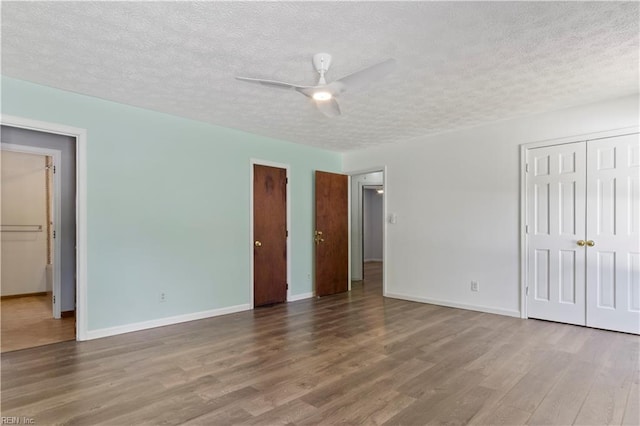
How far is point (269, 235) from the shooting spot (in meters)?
5.33

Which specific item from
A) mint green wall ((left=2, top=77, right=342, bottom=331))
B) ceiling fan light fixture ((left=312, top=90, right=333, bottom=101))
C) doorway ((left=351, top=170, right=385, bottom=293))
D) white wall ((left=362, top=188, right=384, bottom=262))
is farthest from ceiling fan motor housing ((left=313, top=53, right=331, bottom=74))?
white wall ((left=362, top=188, right=384, bottom=262))

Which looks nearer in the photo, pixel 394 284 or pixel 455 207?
pixel 455 207

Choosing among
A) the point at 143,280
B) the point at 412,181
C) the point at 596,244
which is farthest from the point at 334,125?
the point at 596,244

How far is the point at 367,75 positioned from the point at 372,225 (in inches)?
349

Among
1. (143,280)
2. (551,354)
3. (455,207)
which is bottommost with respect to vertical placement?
(551,354)

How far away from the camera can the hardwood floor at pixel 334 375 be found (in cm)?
221

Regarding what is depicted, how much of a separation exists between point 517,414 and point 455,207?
320cm

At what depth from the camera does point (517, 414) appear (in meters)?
2.20

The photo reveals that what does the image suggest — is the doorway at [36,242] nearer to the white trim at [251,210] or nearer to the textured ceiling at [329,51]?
the textured ceiling at [329,51]

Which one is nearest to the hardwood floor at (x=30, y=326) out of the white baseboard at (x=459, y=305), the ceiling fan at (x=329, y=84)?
the ceiling fan at (x=329, y=84)

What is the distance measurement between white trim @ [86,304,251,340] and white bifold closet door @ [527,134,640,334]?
151 inches

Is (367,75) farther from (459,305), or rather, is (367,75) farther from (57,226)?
(57,226)

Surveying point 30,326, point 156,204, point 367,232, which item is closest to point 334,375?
point 156,204

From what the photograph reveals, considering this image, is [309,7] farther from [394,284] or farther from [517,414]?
[394,284]
